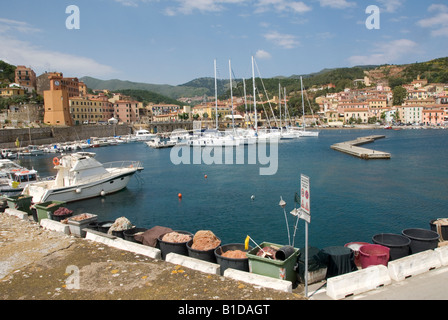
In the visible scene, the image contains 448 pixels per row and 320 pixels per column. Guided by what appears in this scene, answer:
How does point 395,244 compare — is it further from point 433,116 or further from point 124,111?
point 433,116

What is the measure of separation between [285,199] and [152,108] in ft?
398

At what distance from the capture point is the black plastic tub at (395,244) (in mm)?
8430

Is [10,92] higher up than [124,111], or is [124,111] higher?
[10,92]

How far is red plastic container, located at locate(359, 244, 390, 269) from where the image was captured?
7.86m

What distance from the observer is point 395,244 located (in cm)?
891

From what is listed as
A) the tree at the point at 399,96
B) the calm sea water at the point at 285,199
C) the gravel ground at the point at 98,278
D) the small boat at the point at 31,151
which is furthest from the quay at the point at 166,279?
the tree at the point at 399,96

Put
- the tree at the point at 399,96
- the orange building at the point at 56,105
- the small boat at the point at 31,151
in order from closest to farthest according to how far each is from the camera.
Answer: the small boat at the point at 31,151, the orange building at the point at 56,105, the tree at the point at 399,96

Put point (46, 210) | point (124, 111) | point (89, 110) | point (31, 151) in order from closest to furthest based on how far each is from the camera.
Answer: point (46, 210) < point (31, 151) < point (89, 110) < point (124, 111)

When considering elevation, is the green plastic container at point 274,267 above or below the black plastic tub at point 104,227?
above

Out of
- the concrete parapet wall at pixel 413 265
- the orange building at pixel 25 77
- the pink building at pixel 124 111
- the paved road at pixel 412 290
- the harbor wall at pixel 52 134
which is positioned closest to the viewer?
the paved road at pixel 412 290

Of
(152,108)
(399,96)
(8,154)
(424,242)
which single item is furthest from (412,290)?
(399,96)

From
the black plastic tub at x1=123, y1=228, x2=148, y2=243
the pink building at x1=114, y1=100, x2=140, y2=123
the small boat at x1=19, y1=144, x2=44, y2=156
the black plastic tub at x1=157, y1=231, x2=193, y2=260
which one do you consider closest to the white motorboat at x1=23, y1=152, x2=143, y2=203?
the black plastic tub at x1=123, y1=228, x2=148, y2=243

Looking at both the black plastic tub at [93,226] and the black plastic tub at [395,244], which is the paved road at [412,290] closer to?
the black plastic tub at [395,244]

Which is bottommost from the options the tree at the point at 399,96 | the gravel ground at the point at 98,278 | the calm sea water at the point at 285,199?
the calm sea water at the point at 285,199
